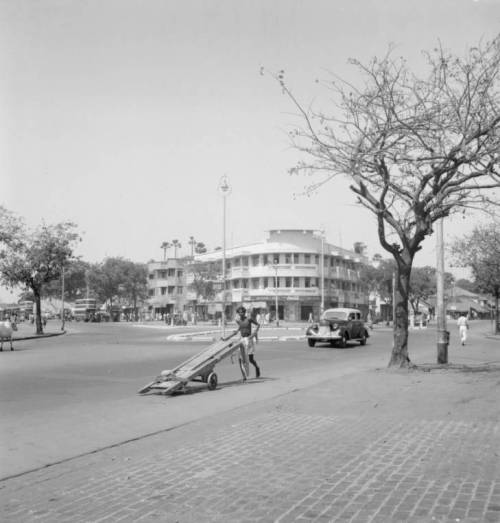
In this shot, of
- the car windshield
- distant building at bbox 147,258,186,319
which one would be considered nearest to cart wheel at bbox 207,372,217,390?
the car windshield

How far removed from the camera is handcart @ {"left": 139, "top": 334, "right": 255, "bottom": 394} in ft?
38.5

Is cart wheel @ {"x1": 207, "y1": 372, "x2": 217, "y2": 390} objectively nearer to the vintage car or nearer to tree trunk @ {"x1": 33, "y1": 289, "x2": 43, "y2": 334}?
the vintage car

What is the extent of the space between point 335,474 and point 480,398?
5.93 m

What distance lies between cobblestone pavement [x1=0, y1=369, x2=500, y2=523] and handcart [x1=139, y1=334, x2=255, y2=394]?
2286 millimetres

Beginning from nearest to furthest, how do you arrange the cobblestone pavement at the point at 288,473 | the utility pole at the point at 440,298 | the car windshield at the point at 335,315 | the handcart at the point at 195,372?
the cobblestone pavement at the point at 288,473
the handcart at the point at 195,372
the utility pole at the point at 440,298
the car windshield at the point at 335,315

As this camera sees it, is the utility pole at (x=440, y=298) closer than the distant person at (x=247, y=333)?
No

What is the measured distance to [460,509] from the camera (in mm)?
4824

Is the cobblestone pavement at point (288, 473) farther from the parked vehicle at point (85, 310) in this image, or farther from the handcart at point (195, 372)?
the parked vehicle at point (85, 310)

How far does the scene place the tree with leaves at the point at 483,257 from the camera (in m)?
40.4

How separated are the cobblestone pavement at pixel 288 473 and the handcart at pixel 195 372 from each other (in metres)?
2.29

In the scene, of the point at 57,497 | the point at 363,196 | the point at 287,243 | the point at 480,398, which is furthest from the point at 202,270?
the point at 57,497

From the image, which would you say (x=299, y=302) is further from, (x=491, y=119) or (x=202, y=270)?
(x=491, y=119)

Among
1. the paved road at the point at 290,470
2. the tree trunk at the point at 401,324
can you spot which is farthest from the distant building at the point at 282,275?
the paved road at the point at 290,470

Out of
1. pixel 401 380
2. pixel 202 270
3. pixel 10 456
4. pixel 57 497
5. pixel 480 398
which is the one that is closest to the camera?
pixel 57 497
